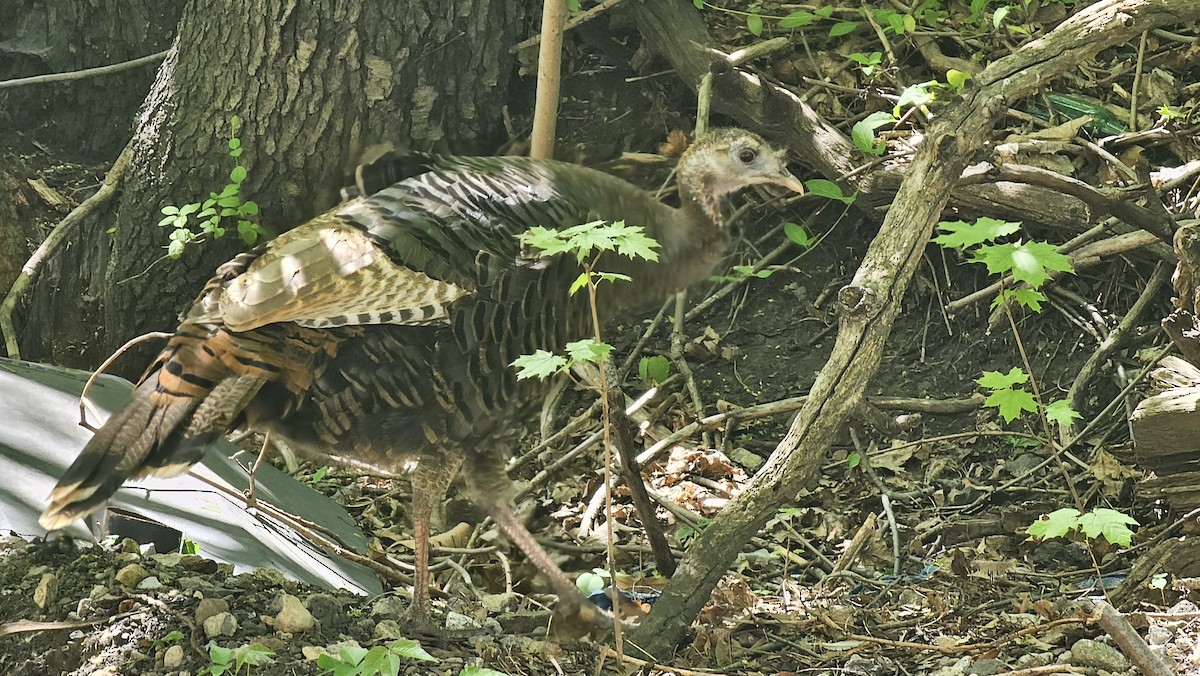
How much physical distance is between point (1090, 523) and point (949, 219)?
1760 mm

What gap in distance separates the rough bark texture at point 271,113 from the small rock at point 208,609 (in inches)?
58.1

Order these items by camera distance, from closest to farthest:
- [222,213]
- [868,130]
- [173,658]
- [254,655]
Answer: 1. [254,655]
2. [173,658]
3. [868,130]
4. [222,213]

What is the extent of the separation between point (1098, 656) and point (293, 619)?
68.8 inches

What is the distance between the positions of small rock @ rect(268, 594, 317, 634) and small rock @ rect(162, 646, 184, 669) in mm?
214

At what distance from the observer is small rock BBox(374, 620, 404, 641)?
2.67 meters

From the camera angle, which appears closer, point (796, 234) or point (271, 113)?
point (271, 113)

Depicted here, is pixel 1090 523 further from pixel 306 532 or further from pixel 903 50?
pixel 903 50

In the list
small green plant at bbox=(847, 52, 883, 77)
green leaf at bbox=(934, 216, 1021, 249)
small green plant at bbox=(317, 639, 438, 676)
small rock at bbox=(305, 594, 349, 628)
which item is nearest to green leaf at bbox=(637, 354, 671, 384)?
small green plant at bbox=(847, 52, 883, 77)

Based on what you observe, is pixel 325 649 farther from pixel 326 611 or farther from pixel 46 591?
pixel 46 591

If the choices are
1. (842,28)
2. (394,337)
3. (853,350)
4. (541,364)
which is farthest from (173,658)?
(842,28)

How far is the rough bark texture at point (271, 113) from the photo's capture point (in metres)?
3.85

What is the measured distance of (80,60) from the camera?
4.52 metres

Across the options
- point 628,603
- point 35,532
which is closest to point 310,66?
point 35,532

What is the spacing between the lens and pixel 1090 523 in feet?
8.29
